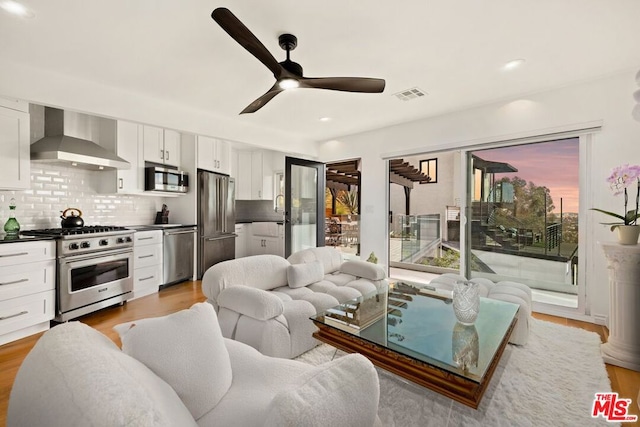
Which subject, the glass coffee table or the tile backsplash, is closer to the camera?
the glass coffee table

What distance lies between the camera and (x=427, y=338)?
66.7 inches

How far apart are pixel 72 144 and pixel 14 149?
525 mm

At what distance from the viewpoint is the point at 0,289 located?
8.45 ft

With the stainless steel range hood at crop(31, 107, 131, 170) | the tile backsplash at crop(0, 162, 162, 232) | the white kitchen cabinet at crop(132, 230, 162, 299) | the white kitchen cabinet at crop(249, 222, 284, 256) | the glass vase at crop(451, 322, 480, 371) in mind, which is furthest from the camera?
the white kitchen cabinet at crop(249, 222, 284, 256)

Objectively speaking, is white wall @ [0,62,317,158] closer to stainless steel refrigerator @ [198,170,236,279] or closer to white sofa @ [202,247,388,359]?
stainless steel refrigerator @ [198,170,236,279]

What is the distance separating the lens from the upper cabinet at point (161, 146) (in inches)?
172

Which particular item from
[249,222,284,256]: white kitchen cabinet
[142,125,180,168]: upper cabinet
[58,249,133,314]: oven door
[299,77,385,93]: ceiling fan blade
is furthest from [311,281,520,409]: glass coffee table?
[249,222,284,256]: white kitchen cabinet

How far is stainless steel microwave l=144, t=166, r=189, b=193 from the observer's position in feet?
14.1

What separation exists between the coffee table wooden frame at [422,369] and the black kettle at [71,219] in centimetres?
345

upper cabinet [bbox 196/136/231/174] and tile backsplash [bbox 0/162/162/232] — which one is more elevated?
Answer: upper cabinet [bbox 196/136/231/174]

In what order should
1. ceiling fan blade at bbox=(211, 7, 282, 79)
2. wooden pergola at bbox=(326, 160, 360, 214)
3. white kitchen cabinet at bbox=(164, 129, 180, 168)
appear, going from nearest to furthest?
ceiling fan blade at bbox=(211, 7, 282, 79) → white kitchen cabinet at bbox=(164, 129, 180, 168) → wooden pergola at bbox=(326, 160, 360, 214)

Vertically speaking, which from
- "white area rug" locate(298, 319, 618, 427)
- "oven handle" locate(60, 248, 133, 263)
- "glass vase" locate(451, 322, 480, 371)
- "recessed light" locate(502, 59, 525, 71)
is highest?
"recessed light" locate(502, 59, 525, 71)

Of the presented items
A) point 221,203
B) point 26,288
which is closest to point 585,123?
point 221,203

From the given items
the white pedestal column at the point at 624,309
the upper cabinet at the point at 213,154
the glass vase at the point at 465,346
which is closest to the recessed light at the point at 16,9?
the upper cabinet at the point at 213,154
